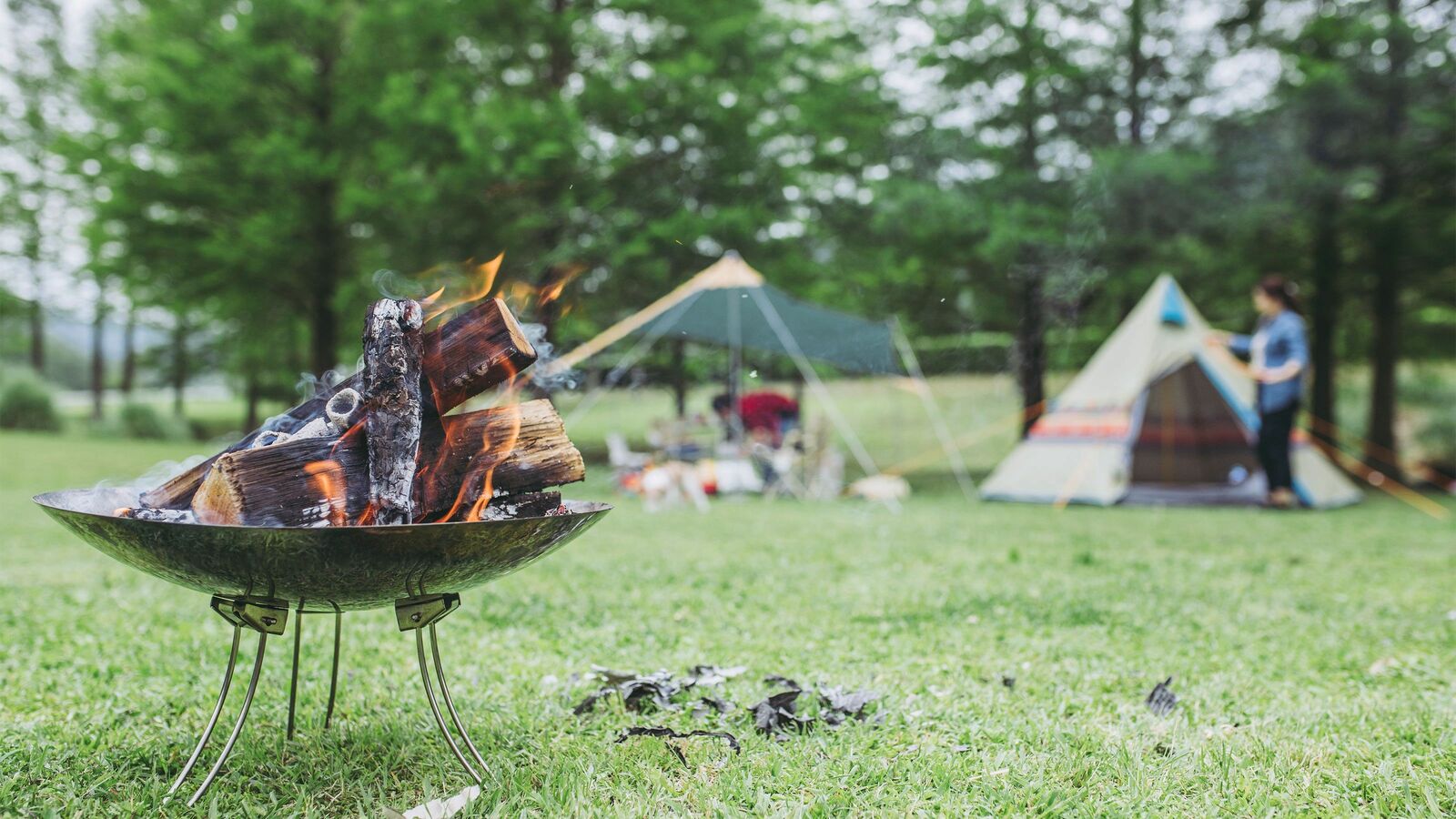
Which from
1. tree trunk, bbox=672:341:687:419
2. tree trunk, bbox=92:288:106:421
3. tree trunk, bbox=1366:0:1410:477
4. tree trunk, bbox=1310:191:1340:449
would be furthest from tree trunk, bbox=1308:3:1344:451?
tree trunk, bbox=92:288:106:421

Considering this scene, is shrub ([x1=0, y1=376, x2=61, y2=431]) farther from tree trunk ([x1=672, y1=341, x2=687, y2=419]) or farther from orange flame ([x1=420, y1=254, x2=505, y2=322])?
orange flame ([x1=420, y1=254, x2=505, y2=322])

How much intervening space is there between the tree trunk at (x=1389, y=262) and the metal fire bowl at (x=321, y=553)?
1014cm

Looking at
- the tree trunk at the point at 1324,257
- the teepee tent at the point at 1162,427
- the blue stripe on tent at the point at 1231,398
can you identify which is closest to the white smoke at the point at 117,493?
the teepee tent at the point at 1162,427

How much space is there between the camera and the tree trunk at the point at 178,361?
760 inches

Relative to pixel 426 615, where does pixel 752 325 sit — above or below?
above

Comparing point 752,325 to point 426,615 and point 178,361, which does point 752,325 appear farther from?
point 178,361

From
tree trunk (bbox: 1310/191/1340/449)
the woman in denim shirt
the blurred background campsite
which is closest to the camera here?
the woman in denim shirt

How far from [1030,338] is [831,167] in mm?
3131

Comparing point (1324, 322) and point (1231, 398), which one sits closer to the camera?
point (1231, 398)

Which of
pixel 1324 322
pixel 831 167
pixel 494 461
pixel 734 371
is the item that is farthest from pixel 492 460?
pixel 1324 322

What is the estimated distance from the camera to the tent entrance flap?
352 inches

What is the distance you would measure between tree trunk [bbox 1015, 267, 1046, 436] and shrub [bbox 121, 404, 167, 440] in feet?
46.9

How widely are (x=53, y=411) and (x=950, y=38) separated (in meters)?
15.7

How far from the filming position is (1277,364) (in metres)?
7.38
